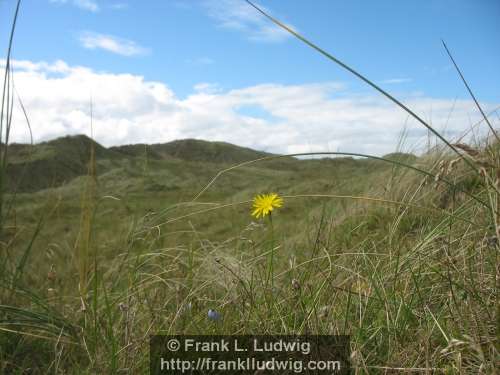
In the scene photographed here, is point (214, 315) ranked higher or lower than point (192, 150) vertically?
lower

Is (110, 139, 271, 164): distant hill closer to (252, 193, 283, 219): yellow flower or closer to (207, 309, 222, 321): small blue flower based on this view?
(252, 193, 283, 219): yellow flower

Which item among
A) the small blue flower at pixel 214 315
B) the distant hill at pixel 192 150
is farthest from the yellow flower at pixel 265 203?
the distant hill at pixel 192 150

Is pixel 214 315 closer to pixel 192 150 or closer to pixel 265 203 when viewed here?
pixel 265 203

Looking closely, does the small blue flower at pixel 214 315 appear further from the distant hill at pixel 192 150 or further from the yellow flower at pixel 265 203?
the distant hill at pixel 192 150

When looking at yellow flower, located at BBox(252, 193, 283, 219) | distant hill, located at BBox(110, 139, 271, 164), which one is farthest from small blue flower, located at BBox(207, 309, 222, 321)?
distant hill, located at BBox(110, 139, 271, 164)

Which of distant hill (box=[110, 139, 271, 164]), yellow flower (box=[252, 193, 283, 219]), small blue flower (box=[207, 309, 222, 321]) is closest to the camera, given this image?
small blue flower (box=[207, 309, 222, 321])

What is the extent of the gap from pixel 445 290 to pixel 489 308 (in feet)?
0.73

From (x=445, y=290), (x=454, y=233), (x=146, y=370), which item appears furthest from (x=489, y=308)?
(x=146, y=370)

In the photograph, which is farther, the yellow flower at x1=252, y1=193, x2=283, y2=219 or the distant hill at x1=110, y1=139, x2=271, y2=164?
the distant hill at x1=110, y1=139, x2=271, y2=164

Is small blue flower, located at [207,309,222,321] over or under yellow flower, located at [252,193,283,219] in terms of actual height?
under

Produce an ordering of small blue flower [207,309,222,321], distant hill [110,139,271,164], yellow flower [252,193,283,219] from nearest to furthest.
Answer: small blue flower [207,309,222,321] < yellow flower [252,193,283,219] < distant hill [110,139,271,164]

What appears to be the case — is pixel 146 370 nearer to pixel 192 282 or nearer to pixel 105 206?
pixel 192 282

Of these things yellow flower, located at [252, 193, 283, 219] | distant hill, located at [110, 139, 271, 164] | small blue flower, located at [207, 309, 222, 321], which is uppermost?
distant hill, located at [110, 139, 271, 164]

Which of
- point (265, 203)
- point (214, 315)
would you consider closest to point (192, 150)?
point (265, 203)
